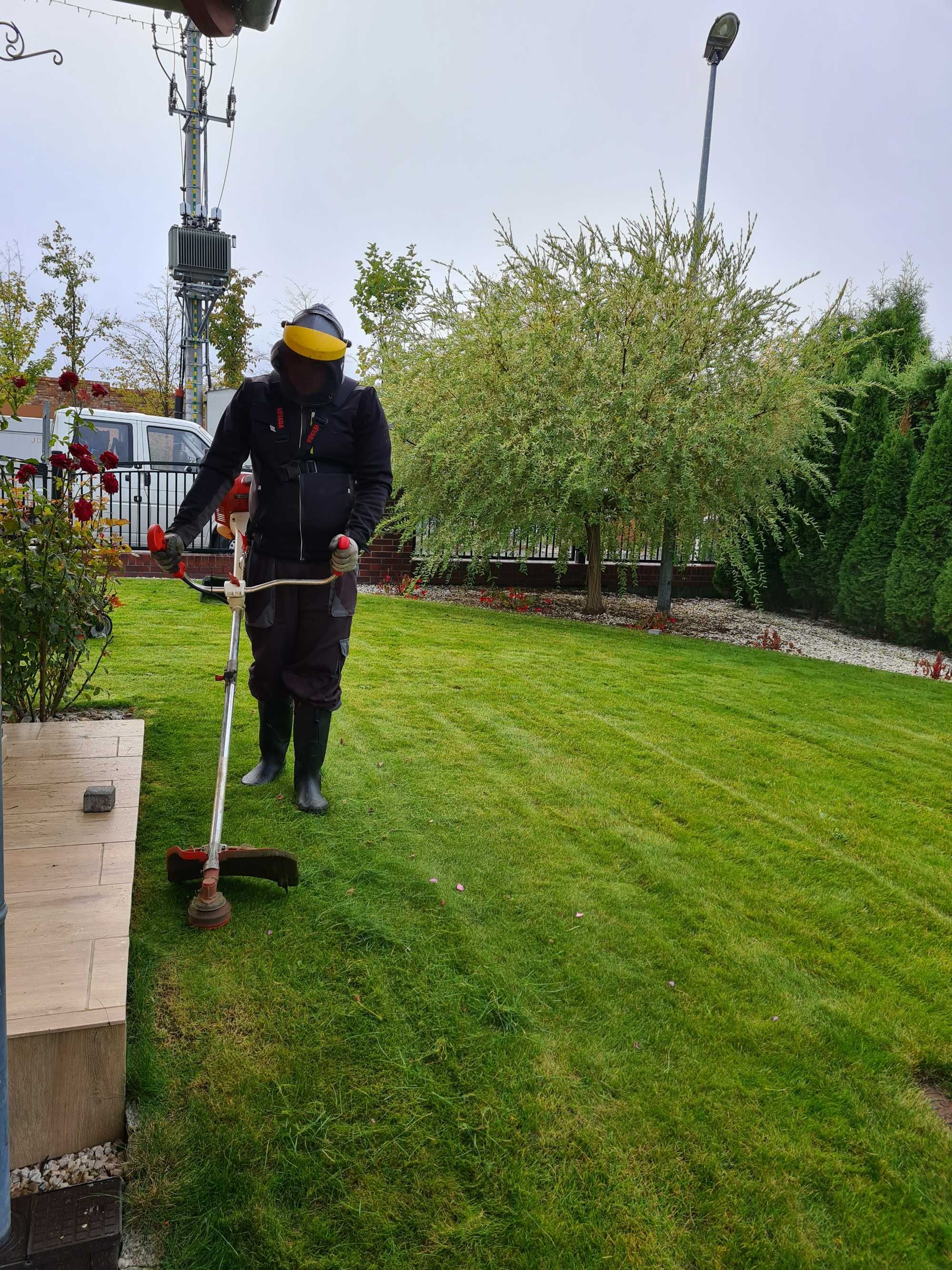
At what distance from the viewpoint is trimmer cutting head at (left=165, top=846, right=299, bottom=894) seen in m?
2.62

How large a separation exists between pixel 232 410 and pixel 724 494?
676 cm

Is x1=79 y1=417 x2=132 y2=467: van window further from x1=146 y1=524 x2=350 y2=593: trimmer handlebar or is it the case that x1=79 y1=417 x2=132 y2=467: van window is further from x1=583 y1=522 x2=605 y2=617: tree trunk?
x1=146 y1=524 x2=350 y2=593: trimmer handlebar

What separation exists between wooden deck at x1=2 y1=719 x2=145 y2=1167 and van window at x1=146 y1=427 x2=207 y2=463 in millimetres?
8486

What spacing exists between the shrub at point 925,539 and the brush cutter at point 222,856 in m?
8.33

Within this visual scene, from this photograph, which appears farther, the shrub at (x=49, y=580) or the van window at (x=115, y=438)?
the van window at (x=115, y=438)

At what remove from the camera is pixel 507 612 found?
9.80m

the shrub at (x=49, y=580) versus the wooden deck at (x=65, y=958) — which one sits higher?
the shrub at (x=49, y=580)

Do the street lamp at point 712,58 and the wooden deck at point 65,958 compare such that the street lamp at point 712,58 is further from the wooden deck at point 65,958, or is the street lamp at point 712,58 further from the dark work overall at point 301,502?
the wooden deck at point 65,958

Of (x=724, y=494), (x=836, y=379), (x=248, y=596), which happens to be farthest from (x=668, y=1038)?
(x=836, y=379)

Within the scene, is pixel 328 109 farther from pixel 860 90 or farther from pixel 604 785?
pixel 604 785

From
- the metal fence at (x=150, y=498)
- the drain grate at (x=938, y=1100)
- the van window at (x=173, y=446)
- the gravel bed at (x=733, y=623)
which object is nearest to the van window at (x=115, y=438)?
the van window at (x=173, y=446)

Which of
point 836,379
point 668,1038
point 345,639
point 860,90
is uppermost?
point 836,379

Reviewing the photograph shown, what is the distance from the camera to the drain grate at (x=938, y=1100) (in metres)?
2.05

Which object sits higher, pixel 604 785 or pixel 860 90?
pixel 860 90
